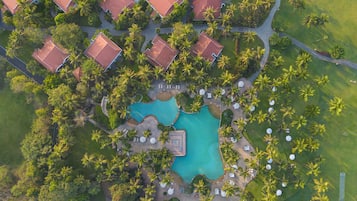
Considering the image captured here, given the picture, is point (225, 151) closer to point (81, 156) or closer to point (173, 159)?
point (173, 159)

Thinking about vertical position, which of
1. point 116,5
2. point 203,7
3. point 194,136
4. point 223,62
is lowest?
point 194,136

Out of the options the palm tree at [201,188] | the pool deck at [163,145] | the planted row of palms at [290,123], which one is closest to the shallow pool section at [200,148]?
the pool deck at [163,145]

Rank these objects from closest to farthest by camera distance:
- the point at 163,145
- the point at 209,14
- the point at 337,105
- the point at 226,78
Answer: the point at 337,105 → the point at 226,78 → the point at 209,14 → the point at 163,145

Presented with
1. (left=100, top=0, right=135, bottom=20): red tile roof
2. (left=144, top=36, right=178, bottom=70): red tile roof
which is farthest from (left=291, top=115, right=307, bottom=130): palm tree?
(left=100, top=0, right=135, bottom=20): red tile roof

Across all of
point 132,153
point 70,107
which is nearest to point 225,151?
point 132,153

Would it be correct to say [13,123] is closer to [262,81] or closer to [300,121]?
[262,81]

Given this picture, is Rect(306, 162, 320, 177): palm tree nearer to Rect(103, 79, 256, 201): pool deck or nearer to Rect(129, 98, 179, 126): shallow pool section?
Rect(103, 79, 256, 201): pool deck

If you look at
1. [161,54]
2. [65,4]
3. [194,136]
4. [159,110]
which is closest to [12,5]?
[65,4]
